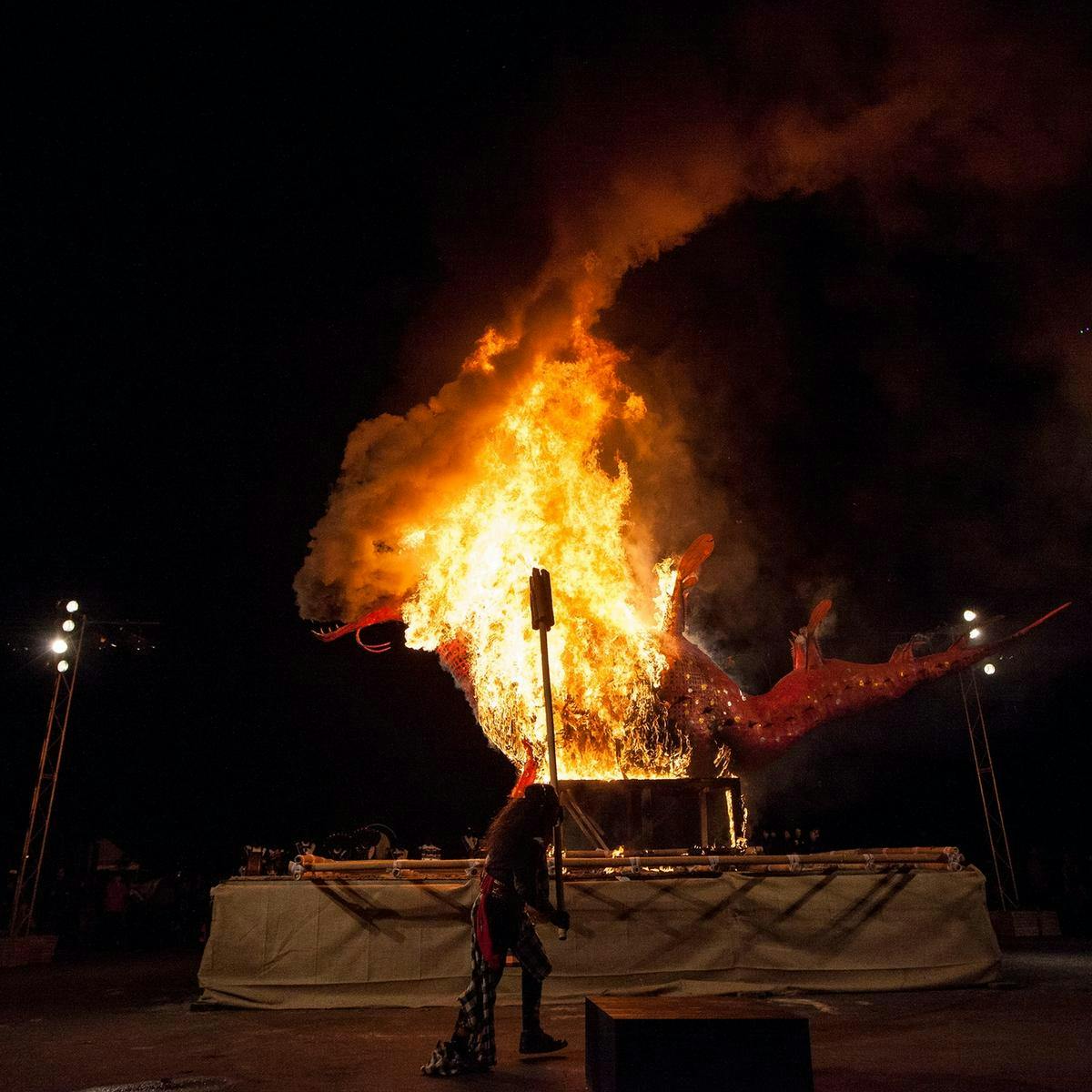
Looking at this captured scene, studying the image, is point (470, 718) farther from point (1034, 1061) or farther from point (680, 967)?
point (1034, 1061)

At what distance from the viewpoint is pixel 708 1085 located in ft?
12.7

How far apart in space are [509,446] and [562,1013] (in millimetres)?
8342

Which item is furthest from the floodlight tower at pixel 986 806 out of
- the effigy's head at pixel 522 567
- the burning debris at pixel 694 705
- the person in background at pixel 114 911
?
the person in background at pixel 114 911

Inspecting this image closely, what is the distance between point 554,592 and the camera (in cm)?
1306

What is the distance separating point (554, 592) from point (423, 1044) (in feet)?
23.4

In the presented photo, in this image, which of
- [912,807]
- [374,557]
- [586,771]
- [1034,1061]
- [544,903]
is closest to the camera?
[1034,1061]

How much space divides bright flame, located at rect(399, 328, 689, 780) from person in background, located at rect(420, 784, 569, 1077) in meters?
5.52

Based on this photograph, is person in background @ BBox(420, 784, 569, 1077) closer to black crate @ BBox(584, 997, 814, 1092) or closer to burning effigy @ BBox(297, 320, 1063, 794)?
black crate @ BBox(584, 997, 814, 1092)

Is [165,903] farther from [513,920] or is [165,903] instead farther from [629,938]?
[513,920]

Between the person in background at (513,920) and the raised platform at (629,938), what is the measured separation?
8.28ft

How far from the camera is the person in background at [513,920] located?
19.4ft

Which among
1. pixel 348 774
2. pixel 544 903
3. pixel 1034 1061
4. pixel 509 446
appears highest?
pixel 509 446

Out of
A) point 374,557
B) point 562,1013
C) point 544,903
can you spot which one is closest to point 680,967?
point 562,1013

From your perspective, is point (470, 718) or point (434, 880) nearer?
point (434, 880)
